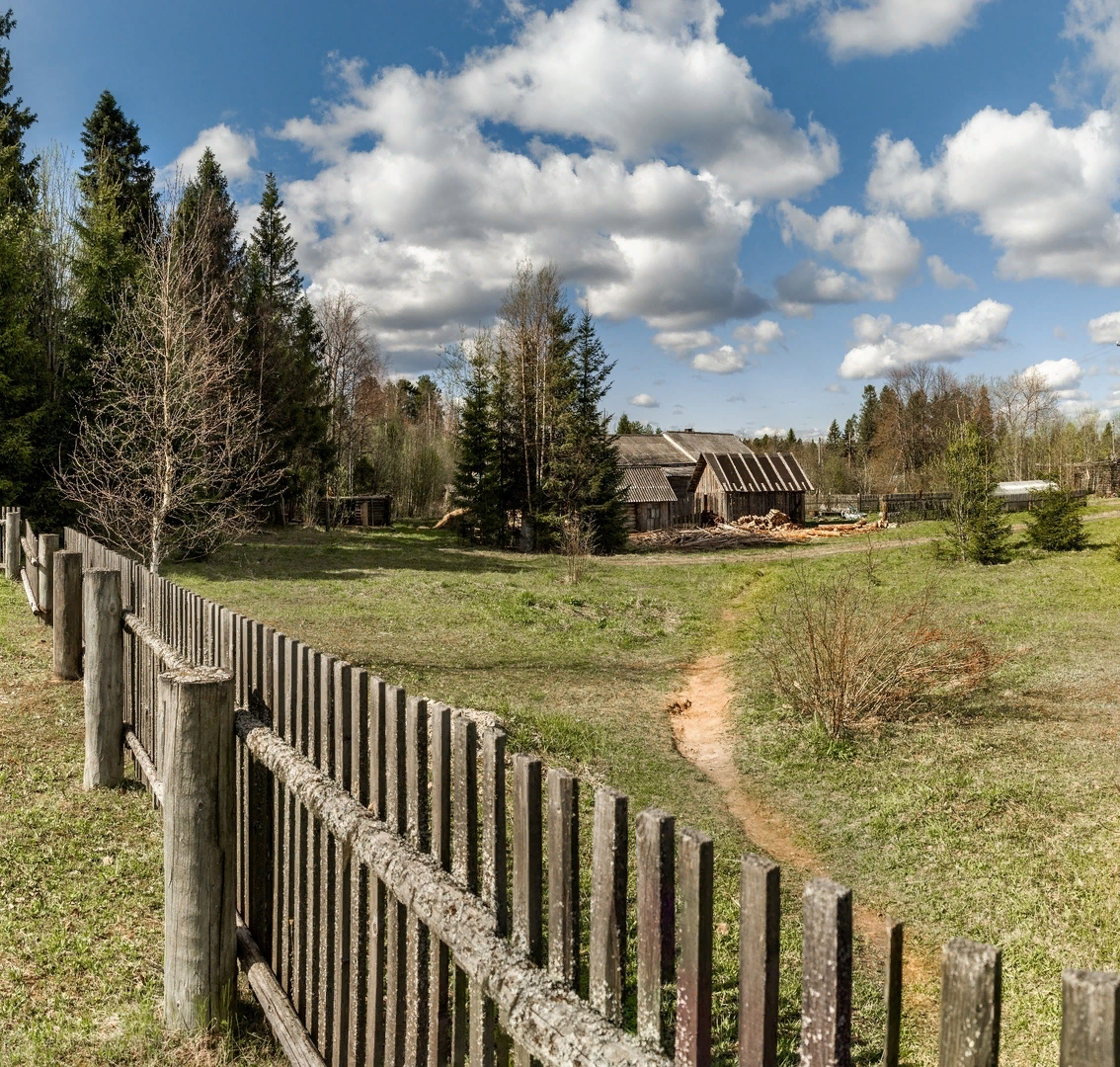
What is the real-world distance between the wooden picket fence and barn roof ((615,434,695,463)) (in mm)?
42033

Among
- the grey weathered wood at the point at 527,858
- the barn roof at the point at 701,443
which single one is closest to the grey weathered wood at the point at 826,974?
the grey weathered wood at the point at 527,858

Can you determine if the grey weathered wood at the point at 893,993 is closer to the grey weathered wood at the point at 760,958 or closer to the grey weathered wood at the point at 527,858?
the grey weathered wood at the point at 760,958

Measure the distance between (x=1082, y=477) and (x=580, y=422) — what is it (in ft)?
110

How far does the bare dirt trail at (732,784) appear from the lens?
5277 mm

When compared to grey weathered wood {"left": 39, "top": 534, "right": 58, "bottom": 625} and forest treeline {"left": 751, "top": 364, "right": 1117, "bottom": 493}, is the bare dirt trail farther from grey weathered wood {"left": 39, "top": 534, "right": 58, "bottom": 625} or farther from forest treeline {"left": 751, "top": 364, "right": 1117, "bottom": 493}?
forest treeline {"left": 751, "top": 364, "right": 1117, "bottom": 493}

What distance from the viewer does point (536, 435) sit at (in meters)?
33.4

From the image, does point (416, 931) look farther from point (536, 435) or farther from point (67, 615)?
point (536, 435)

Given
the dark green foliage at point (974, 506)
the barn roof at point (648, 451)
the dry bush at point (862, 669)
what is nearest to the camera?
the dry bush at point (862, 669)

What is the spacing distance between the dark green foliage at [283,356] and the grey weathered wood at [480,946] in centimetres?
2476

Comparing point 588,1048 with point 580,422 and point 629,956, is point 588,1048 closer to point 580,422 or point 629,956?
point 629,956

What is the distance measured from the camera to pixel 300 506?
37.8m

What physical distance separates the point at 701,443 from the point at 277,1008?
4931cm

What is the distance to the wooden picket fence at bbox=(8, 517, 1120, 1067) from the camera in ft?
4.62

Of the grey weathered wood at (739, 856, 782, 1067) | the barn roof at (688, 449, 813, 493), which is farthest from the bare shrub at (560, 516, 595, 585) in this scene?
the grey weathered wood at (739, 856, 782, 1067)
